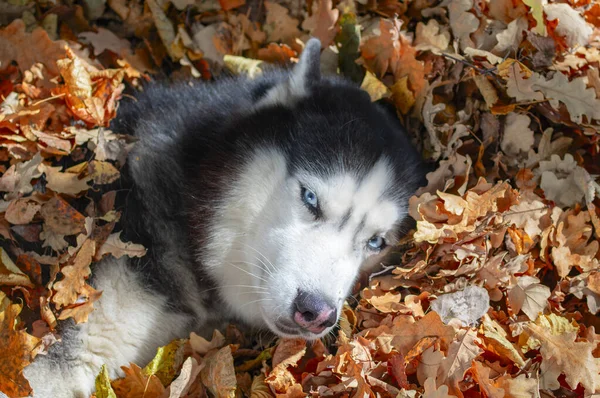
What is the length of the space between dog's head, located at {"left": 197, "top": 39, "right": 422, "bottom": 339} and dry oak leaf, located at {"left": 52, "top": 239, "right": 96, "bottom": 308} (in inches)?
23.3

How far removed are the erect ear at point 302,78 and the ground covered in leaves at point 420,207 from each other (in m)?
0.59

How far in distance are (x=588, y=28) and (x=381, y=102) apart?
4.20 feet

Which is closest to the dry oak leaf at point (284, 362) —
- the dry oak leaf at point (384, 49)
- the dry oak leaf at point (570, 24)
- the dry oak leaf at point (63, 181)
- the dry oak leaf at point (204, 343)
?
the dry oak leaf at point (204, 343)

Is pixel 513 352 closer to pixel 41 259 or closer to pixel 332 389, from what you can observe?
pixel 332 389

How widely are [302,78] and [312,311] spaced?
1.27m

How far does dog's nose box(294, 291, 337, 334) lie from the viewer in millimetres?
2592

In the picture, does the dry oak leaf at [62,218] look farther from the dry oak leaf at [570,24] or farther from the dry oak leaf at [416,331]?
the dry oak leaf at [570,24]

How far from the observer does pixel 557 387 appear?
2781 millimetres

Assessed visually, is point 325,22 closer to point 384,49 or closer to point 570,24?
point 384,49

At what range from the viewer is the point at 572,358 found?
2781mm

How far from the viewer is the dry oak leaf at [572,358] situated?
272 centimetres

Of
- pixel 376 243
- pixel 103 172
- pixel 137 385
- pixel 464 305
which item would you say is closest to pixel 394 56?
pixel 376 243

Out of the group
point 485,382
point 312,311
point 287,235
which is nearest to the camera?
point 312,311

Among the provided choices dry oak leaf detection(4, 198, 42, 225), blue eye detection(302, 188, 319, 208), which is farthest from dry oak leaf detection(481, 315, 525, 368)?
dry oak leaf detection(4, 198, 42, 225)
